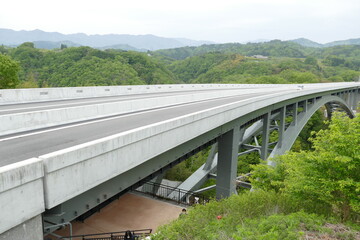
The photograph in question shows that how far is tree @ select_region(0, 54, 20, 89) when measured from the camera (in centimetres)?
2745

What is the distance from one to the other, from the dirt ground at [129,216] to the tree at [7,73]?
2252 cm

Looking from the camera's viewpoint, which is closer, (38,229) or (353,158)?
(38,229)

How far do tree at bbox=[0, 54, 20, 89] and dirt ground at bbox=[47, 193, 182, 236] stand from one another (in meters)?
22.5

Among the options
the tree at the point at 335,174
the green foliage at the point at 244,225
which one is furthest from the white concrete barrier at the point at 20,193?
the tree at the point at 335,174

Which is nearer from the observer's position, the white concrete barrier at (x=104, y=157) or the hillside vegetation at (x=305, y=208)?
the white concrete barrier at (x=104, y=157)

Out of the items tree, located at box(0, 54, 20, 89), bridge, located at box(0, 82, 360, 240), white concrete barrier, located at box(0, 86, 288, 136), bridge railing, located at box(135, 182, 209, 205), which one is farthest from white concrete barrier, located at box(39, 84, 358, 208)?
tree, located at box(0, 54, 20, 89)

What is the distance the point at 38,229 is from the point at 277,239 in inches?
187

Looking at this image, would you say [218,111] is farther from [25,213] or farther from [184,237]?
[25,213]

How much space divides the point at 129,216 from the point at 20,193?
7.86 meters

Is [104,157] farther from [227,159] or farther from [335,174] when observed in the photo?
[227,159]

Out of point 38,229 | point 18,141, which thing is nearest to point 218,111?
point 18,141

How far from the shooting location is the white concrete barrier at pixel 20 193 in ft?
12.6

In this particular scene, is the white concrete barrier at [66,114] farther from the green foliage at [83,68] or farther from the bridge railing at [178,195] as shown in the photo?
the green foliage at [83,68]

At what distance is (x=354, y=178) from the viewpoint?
304 inches
